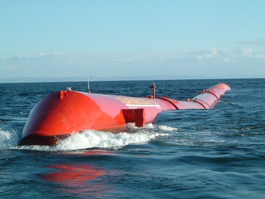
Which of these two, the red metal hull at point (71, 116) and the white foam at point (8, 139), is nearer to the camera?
the red metal hull at point (71, 116)

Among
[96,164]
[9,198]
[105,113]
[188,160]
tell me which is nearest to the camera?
[9,198]

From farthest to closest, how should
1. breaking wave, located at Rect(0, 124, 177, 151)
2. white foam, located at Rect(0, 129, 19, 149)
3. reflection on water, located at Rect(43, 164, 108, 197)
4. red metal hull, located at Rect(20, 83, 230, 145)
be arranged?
white foam, located at Rect(0, 129, 19, 149)
red metal hull, located at Rect(20, 83, 230, 145)
breaking wave, located at Rect(0, 124, 177, 151)
reflection on water, located at Rect(43, 164, 108, 197)

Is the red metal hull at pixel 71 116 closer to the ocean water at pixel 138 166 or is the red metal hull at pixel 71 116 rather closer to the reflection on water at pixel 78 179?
the ocean water at pixel 138 166

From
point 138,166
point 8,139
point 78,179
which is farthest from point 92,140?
point 78,179

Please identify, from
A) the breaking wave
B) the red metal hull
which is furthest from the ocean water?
the red metal hull

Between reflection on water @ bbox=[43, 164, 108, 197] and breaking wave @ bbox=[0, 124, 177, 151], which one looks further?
breaking wave @ bbox=[0, 124, 177, 151]

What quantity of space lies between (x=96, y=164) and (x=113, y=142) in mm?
2493

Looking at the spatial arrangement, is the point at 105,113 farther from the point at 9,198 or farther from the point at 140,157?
the point at 9,198

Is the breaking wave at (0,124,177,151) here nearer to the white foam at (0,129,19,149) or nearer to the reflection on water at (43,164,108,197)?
the white foam at (0,129,19,149)

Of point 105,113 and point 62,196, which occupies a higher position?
point 105,113

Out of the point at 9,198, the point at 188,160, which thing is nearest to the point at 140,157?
the point at 188,160

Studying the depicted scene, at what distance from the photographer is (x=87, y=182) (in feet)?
23.5

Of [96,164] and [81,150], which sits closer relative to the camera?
[96,164]

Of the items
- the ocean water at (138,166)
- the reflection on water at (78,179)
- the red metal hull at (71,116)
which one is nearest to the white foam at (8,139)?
the ocean water at (138,166)
